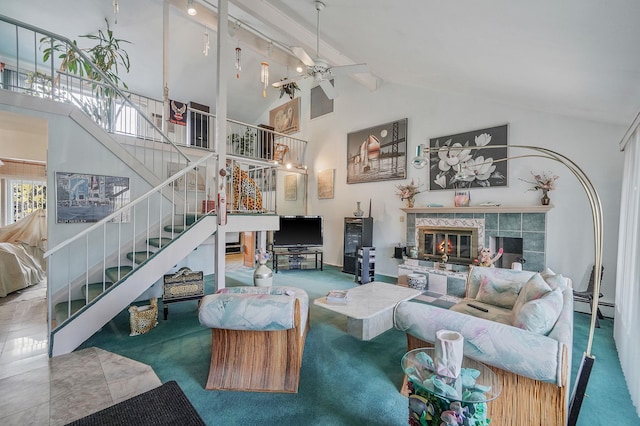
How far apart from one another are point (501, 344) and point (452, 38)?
9.06 ft

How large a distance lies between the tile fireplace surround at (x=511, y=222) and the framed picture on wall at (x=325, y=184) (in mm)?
2686

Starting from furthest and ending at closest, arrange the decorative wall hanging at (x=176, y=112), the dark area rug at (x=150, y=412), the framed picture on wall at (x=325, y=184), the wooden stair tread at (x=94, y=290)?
the framed picture on wall at (x=325, y=184)
the decorative wall hanging at (x=176, y=112)
the wooden stair tread at (x=94, y=290)
the dark area rug at (x=150, y=412)

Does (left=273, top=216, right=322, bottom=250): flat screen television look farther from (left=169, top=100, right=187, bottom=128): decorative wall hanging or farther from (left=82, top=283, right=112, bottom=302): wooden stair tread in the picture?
(left=82, top=283, right=112, bottom=302): wooden stair tread

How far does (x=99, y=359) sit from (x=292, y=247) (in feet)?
14.0

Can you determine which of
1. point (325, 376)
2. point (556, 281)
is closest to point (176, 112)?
point (325, 376)

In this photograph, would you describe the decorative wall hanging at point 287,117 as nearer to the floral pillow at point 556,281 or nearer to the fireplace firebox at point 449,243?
the fireplace firebox at point 449,243

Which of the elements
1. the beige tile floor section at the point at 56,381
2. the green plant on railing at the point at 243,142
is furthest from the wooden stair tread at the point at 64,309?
the green plant on railing at the point at 243,142

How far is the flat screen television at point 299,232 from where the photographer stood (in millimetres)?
6535

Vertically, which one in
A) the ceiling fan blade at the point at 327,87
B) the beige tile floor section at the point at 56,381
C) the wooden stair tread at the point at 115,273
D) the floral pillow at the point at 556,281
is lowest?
the beige tile floor section at the point at 56,381

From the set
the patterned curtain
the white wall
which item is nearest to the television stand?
the white wall

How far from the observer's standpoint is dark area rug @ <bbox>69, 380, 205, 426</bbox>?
1.76 metres

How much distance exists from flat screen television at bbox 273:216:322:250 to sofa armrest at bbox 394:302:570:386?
4.76m

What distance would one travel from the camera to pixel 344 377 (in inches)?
91.5

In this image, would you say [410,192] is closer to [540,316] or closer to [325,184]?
[325,184]
